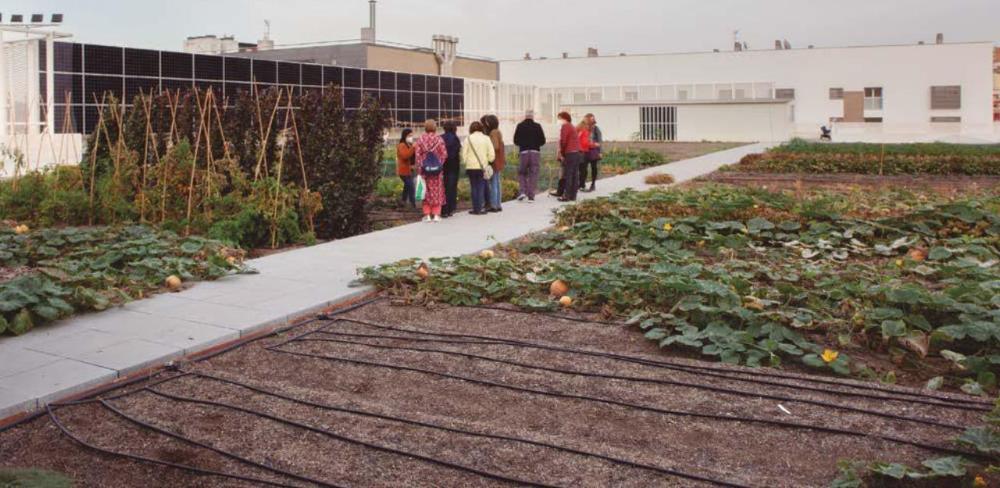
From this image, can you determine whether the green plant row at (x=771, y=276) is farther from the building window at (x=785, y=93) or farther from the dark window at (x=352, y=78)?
the building window at (x=785, y=93)

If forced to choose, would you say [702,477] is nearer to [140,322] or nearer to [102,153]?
[140,322]

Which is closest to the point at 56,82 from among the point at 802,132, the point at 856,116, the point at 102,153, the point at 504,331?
the point at 102,153

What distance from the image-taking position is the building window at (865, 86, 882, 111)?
61.1 meters

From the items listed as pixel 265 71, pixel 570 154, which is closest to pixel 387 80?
pixel 265 71

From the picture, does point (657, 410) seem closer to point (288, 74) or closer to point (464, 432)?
point (464, 432)

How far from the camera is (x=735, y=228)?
38.3ft

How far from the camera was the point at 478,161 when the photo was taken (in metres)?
15.4

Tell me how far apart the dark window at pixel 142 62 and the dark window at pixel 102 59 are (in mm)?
341

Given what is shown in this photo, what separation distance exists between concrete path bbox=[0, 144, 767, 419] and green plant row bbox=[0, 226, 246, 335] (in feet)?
0.53

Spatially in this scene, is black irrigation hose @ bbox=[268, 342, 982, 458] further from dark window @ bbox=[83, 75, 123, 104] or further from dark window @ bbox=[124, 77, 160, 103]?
dark window @ bbox=[124, 77, 160, 103]

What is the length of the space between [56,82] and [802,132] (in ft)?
143

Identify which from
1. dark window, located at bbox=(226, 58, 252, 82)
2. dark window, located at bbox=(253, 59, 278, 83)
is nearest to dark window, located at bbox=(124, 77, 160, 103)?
dark window, located at bbox=(226, 58, 252, 82)

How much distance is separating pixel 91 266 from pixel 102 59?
17.8 metres

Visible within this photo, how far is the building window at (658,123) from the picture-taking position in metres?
51.4
